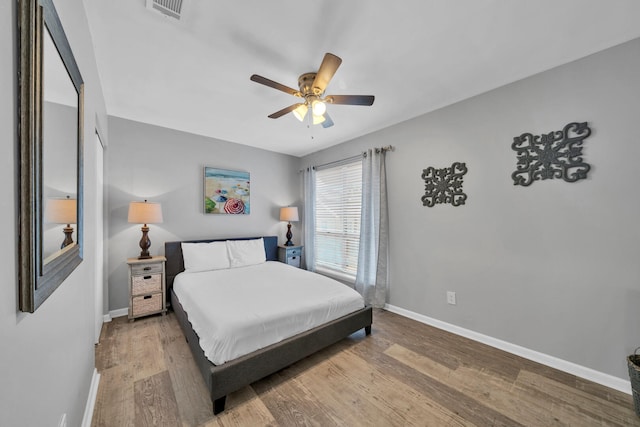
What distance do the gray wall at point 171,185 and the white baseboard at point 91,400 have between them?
1517 mm

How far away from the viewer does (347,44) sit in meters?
1.86

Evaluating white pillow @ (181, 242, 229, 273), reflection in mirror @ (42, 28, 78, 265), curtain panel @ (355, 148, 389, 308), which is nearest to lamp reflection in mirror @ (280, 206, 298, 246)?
white pillow @ (181, 242, 229, 273)

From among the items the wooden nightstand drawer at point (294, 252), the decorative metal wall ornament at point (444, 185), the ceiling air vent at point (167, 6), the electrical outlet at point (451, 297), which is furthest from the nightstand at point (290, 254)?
the ceiling air vent at point (167, 6)

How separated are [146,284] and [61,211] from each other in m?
2.47

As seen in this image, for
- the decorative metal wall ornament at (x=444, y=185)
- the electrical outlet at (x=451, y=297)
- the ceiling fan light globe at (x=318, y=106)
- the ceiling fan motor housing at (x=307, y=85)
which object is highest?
the ceiling fan motor housing at (x=307, y=85)

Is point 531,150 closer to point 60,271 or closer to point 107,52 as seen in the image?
point 60,271

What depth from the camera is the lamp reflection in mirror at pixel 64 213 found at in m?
0.87

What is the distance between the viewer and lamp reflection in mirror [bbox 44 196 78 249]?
87 cm

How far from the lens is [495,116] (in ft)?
8.08

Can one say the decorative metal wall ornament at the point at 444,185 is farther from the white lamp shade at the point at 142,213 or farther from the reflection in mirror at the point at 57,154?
the white lamp shade at the point at 142,213

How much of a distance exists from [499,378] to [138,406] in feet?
8.76

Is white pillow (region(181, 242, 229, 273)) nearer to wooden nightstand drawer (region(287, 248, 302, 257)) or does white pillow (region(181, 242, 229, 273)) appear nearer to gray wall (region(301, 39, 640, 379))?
wooden nightstand drawer (region(287, 248, 302, 257))

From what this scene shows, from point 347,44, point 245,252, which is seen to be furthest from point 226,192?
point 347,44

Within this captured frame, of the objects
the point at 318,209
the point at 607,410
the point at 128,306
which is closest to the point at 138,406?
the point at 128,306
